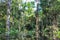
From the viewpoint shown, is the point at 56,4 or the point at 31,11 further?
the point at 31,11

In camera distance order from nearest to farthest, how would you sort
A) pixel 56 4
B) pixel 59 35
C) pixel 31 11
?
pixel 59 35 < pixel 56 4 < pixel 31 11

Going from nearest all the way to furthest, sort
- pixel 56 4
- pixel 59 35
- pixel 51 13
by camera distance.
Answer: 1. pixel 59 35
2. pixel 56 4
3. pixel 51 13

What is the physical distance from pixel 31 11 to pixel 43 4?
259 centimetres

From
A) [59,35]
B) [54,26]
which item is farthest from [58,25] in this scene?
[59,35]

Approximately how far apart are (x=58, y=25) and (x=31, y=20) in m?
3.46

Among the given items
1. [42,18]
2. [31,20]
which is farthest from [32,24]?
[42,18]

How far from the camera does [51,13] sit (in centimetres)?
1914

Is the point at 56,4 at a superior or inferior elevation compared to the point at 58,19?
superior

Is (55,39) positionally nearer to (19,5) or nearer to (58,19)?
(58,19)

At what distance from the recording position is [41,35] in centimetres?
2025

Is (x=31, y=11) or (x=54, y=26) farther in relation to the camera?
(x=31, y=11)

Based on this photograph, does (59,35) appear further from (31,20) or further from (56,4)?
(31,20)

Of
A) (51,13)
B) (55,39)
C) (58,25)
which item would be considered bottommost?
(55,39)

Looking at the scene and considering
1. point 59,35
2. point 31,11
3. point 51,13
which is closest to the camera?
point 59,35
